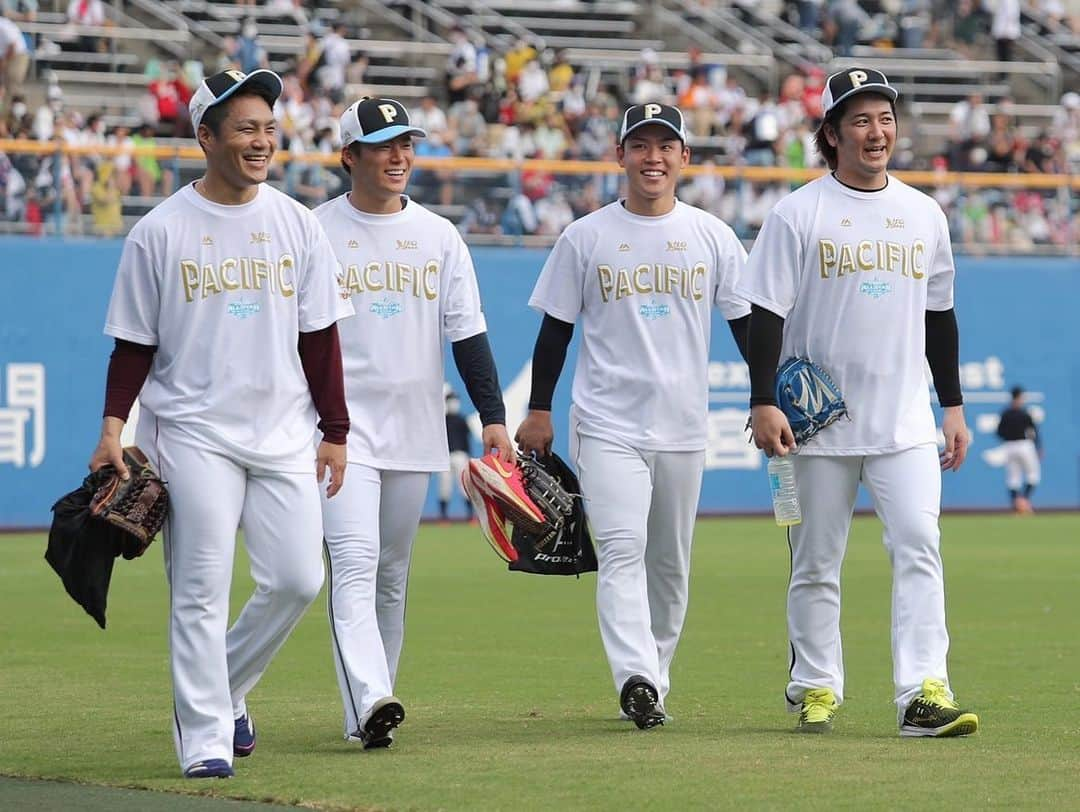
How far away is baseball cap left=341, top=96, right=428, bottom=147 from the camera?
8508 millimetres

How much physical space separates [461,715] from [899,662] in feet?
6.73

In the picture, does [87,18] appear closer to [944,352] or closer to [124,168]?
[124,168]

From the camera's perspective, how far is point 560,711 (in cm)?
941

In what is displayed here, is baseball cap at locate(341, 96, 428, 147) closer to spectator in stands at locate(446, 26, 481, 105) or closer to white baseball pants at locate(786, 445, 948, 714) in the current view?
white baseball pants at locate(786, 445, 948, 714)

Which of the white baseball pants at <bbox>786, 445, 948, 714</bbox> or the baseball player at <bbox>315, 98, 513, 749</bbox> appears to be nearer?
the white baseball pants at <bbox>786, 445, 948, 714</bbox>

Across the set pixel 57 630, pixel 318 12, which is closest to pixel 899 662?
pixel 57 630

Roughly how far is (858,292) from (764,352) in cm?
46

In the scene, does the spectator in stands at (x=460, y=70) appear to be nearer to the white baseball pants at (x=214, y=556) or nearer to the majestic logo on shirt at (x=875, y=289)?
the majestic logo on shirt at (x=875, y=289)

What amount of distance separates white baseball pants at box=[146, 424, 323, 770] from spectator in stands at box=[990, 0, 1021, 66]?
3174cm

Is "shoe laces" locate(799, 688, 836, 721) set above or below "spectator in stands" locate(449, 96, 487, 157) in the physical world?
below

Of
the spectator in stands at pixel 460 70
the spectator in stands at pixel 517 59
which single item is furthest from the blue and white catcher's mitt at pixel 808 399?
the spectator in stands at pixel 517 59

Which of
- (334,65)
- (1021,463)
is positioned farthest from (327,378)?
(1021,463)

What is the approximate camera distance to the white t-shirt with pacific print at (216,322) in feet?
24.2

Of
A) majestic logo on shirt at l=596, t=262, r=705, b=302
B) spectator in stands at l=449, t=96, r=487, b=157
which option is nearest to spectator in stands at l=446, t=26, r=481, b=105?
spectator in stands at l=449, t=96, r=487, b=157
